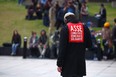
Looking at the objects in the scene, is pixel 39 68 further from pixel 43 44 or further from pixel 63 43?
pixel 63 43

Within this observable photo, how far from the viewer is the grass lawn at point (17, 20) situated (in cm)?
2880

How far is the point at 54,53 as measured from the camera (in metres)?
22.9

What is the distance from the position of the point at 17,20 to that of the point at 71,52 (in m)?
21.6

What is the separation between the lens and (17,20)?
31266mm

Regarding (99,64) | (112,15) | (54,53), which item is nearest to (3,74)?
(99,64)

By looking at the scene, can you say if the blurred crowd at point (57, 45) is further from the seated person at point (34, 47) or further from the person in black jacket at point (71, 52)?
the person in black jacket at point (71, 52)

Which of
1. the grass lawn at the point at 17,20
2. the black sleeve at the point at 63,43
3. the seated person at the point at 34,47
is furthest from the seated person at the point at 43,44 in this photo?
the black sleeve at the point at 63,43

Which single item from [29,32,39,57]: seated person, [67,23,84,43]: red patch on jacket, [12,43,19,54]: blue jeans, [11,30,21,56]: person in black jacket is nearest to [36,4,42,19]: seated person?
[11,30,21,56]: person in black jacket

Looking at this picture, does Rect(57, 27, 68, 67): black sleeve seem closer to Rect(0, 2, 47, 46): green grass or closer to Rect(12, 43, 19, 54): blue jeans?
Rect(12, 43, 19, 54): blue jeans

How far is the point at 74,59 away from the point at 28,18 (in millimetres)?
21177

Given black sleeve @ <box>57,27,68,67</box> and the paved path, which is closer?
black sleeve @ <box>57,27,68,67</box>

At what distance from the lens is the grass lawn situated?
28797 millimetres

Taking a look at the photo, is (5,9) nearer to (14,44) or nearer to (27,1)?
(27,1)

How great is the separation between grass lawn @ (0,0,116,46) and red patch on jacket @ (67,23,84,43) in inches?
685
